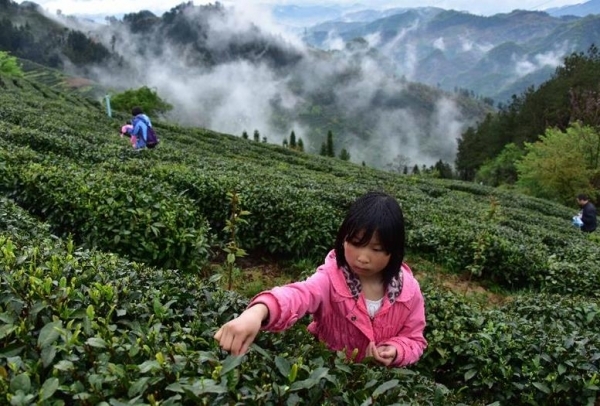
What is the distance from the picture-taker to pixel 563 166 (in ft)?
109

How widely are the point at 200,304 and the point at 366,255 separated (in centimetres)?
104

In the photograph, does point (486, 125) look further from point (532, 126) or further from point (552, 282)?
point (552, 282)

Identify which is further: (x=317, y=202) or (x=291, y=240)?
(x=317, y=202)

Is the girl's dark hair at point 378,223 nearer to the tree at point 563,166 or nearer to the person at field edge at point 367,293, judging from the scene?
the person at field edge at point 367,293

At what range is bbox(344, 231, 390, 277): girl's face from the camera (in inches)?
95.3

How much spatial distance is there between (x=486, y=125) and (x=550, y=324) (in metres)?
72.4

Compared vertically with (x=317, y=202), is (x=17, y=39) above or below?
above

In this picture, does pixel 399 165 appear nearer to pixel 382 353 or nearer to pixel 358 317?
pixel 358 317

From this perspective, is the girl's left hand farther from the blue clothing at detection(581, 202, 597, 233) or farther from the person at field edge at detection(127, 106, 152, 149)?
the blue clothing at detection(581, 202, 597, 233)

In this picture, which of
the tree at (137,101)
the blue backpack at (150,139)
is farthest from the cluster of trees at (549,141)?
the tree at (137,101)

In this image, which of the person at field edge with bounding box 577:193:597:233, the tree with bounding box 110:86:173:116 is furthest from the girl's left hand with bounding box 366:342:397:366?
the tree with bounding box 110:86:173:116

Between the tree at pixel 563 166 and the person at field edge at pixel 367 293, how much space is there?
35.8m

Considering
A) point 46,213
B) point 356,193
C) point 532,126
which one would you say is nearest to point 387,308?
point 46,213

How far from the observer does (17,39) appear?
115438mm
